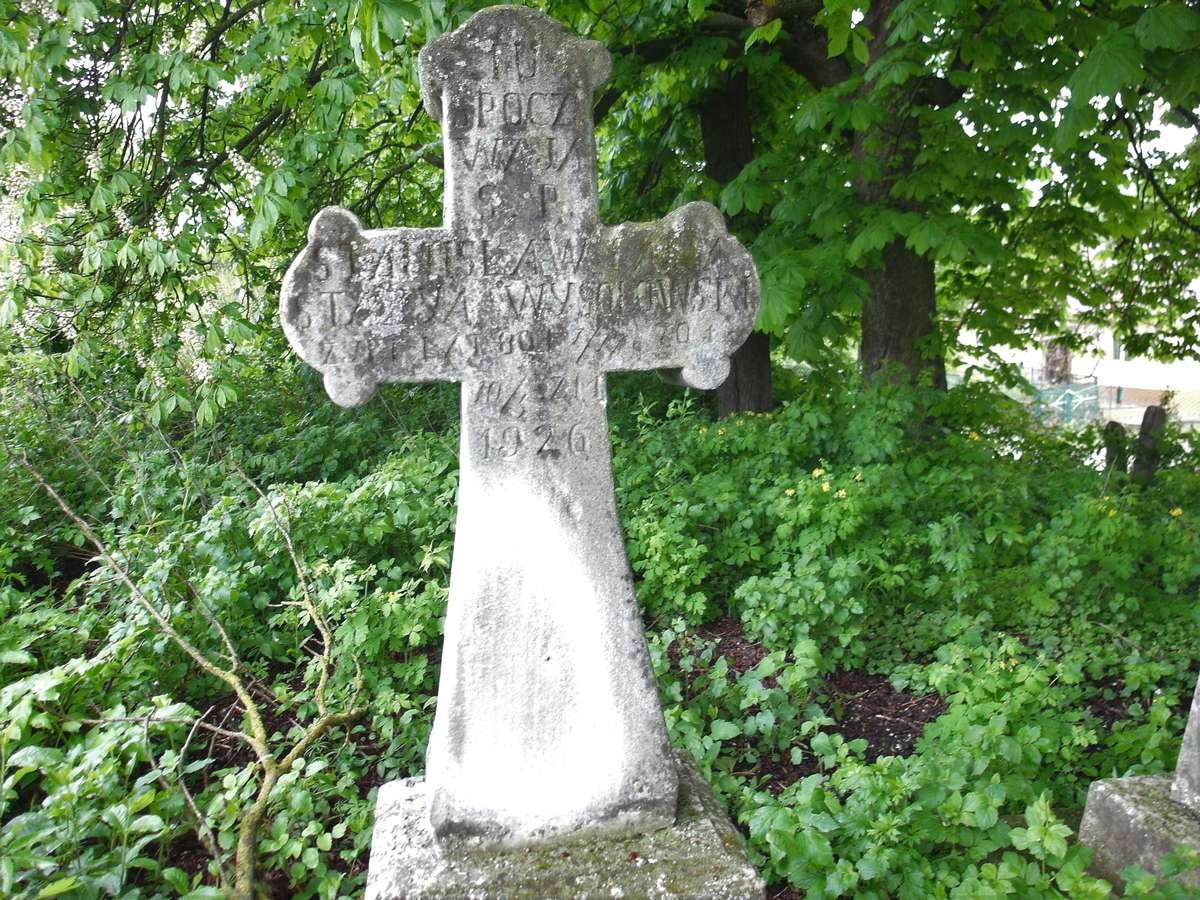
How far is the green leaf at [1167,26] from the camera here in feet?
10.1

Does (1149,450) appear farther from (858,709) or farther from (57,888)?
(57,888)

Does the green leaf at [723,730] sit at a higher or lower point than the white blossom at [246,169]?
lower

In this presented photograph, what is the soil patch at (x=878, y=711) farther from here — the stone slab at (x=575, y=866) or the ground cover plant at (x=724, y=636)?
the stone slab at (x=575, y=866)

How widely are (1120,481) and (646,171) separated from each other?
399cm

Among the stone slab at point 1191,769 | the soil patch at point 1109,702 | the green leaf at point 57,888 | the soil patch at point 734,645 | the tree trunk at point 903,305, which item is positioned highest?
the tree trunk at point 903,305

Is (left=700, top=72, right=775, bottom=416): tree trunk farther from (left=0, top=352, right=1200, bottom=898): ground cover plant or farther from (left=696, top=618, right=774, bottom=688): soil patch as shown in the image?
(left=696, top=618, right=774, bottom=688): soil patch

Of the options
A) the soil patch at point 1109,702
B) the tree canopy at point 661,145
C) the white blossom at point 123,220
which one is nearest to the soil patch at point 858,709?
the soil patch at point 1109,702

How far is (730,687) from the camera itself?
3.58 metres

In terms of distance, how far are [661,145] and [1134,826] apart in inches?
A: 221

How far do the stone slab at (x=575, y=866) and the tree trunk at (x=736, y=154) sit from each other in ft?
15.5

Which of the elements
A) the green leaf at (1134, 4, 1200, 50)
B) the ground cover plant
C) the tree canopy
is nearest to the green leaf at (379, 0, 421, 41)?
the tree canopy

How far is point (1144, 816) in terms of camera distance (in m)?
2.45

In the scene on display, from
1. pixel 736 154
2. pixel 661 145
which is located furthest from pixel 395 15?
pixel 736 154

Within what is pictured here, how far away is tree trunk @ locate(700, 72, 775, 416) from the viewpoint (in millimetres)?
6789
